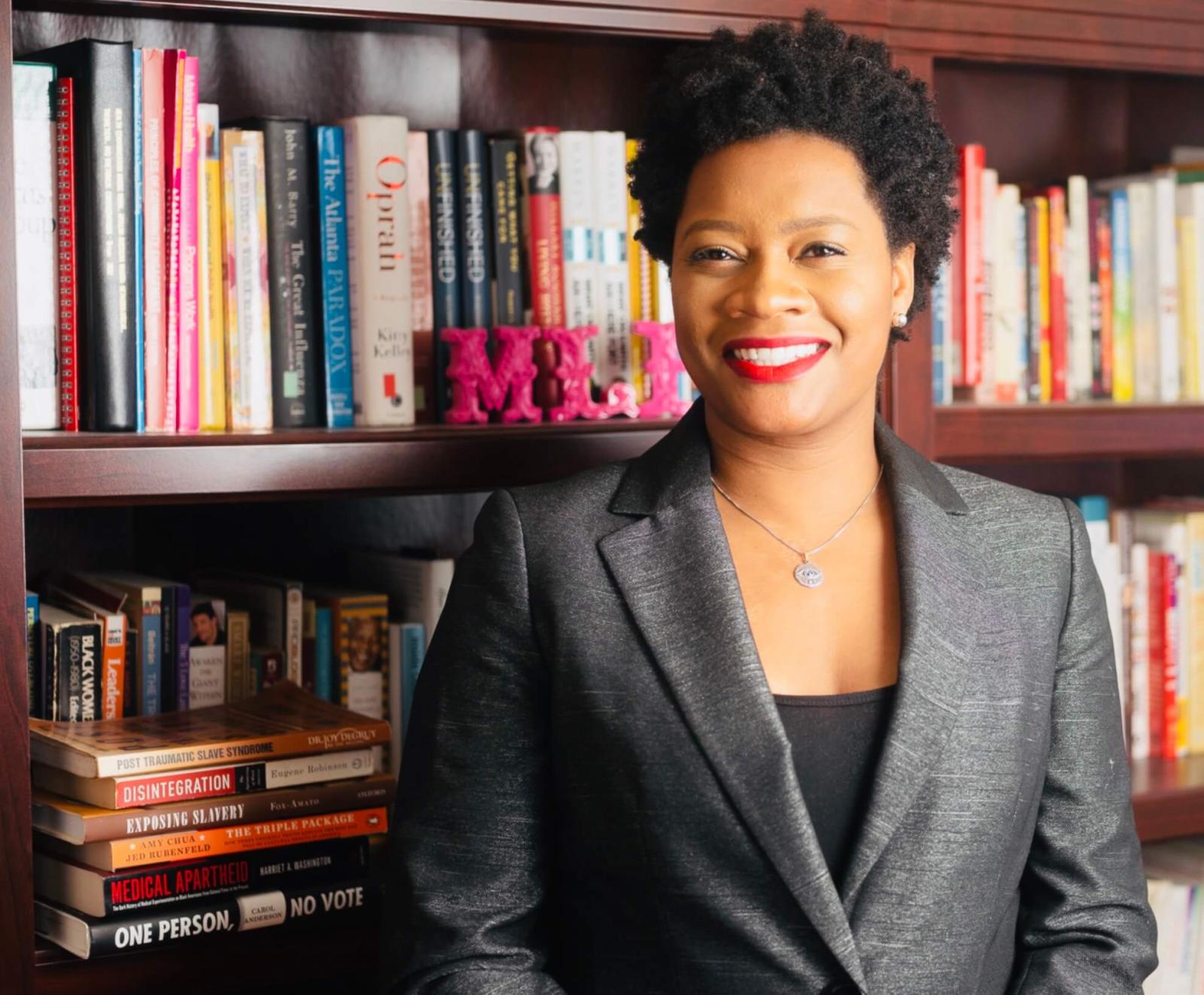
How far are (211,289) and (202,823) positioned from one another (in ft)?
1.65

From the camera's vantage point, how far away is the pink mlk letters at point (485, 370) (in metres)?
1.51

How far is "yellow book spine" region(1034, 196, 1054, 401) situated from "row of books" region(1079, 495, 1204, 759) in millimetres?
165

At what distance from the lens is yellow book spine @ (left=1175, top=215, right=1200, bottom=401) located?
1.84m

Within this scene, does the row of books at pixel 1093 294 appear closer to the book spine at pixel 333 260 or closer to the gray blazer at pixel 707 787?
the gray blazer at pixel 707 787

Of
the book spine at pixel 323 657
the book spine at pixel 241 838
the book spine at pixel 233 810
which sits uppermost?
the book spine at pixel 323 657

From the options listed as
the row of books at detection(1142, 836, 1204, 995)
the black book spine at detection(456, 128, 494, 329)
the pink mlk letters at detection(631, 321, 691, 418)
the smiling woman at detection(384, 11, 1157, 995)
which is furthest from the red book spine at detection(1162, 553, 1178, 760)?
the black book spine at detection(456, 128, 494, 329)

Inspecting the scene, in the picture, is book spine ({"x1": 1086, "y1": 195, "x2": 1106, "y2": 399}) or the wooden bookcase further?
book spine ({"x1": 1086, "y1": 195, "x2": 1106, "y2": 399})

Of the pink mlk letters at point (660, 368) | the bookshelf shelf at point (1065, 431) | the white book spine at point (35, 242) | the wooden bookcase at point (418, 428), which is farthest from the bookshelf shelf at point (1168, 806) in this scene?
the white book spine at point (35, 242)

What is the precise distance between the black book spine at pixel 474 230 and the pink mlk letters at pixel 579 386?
0.08 m

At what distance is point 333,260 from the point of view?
4.84ft

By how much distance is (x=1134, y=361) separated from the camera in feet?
6.12

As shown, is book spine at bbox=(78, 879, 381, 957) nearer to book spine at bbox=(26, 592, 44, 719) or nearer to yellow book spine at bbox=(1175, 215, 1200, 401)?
book spine at bbox=(26, 592, 44, 719)

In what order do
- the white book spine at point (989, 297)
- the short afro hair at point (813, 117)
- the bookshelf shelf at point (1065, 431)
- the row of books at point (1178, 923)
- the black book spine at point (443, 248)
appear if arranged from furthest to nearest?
1. the row of books at point (1178, 923)
2. the white book spine at point (989, 297)
3. the bookshelf shelf at point (1065, 431)
4. the black book spine at point (443, 248)
5. the short afro hair at point (813, 117)

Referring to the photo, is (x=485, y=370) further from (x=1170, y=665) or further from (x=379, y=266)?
(x=1170, y=665)
